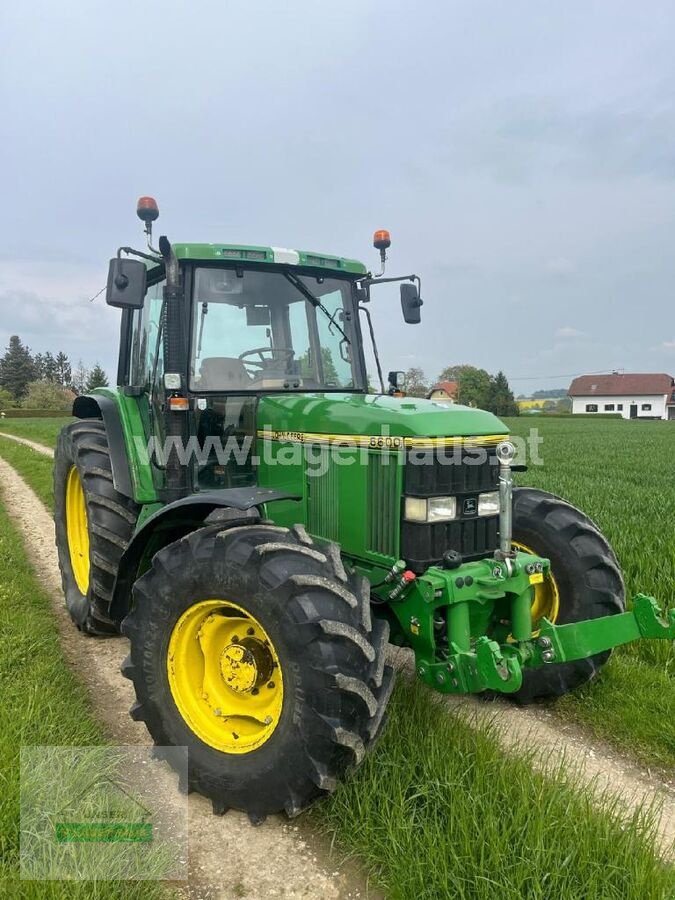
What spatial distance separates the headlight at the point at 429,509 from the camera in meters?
3.12

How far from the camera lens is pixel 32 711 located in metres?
3.23

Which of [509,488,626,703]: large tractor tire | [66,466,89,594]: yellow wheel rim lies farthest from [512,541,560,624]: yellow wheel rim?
[66,466,89,594]: yellow wheel rim

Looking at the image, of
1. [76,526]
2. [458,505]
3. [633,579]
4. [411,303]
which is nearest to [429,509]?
[458,505]

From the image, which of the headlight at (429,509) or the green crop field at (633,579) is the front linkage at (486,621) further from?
the green crop field at (633,579)

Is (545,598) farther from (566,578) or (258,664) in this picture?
(258,664)

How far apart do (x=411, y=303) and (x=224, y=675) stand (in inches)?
111

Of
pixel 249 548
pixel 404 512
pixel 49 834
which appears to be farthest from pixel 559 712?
pixel 49 834

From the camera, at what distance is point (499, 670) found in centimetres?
268

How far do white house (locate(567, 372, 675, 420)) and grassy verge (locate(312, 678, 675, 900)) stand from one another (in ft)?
264

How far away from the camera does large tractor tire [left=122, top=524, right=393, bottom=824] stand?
2559mm

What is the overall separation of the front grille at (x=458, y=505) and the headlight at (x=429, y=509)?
0.07 ft

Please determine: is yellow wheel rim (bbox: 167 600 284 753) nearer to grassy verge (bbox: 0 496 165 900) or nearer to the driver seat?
grassy verge (bbox: 0 496 165 900)

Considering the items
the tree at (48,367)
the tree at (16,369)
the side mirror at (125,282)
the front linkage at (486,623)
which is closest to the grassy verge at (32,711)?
the front linkage at (486,623)

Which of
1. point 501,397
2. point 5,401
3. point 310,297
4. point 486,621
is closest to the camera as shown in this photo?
point 486,621
